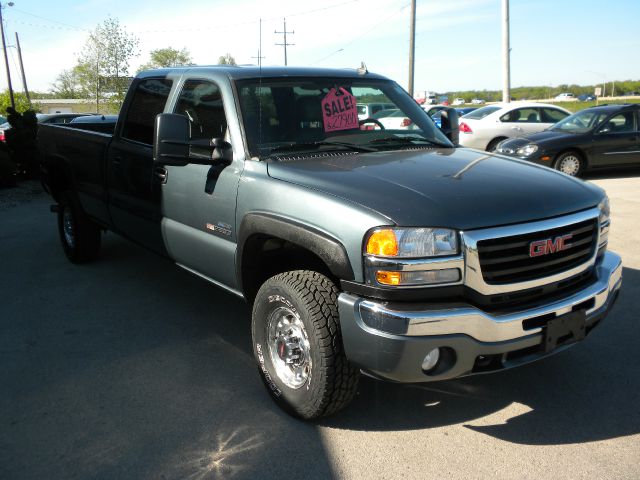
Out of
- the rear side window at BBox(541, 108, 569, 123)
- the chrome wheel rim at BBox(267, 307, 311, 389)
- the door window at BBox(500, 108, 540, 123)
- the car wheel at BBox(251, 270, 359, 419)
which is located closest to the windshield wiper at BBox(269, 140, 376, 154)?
the car wheel at BBox(251, 270, 359, 419)

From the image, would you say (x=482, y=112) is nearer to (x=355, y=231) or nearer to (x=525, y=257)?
(x=525, y=257)

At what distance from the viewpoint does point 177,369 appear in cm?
380

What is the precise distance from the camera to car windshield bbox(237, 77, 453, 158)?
11.8 feet

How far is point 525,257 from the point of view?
9.00 feet

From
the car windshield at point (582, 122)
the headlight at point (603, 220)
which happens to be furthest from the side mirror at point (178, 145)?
the car windshield at point (582, 122)

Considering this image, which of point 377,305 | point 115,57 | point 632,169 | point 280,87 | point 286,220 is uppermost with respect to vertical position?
point 115,57

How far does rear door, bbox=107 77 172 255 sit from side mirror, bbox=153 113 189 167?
0.81 m

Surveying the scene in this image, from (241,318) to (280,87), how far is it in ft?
6.13

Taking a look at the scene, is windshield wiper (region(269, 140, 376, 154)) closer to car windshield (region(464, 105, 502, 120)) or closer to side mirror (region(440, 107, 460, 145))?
side mirror (region(440, 107, 460, 145))

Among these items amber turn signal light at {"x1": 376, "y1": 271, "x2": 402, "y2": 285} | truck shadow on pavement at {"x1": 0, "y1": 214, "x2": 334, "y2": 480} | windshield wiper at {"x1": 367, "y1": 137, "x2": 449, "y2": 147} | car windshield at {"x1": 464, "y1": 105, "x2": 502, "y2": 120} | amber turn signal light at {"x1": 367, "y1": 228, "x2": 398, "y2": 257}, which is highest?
windshield wiper at {"x1": 367, "y1": 137, "x2": 449, "y2": 147}

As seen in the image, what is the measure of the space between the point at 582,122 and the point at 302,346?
1076cm

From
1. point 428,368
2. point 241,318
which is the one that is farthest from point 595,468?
point 241,318

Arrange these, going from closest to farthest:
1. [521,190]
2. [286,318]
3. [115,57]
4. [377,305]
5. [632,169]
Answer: [377,305]
[521,190]
[286,318]
[632,169]
[115,57]

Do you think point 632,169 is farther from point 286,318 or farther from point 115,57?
point 115,57
